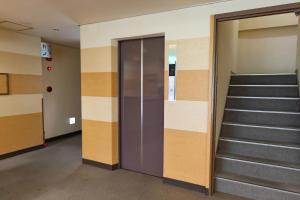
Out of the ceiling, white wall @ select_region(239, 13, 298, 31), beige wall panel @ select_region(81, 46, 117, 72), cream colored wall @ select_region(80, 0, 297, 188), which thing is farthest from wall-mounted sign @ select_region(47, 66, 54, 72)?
white wall @ select_region(239, 13, 298, 31)

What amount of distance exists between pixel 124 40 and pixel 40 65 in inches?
91.5

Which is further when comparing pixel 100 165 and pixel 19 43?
pixel 19 43

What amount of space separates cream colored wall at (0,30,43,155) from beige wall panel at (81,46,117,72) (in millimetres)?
1551

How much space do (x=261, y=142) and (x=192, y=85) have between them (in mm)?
1385

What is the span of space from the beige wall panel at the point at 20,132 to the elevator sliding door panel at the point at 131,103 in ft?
7.20

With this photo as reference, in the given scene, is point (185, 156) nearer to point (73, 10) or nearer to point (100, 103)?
point (100, 103)

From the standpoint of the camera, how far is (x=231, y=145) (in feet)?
10.9

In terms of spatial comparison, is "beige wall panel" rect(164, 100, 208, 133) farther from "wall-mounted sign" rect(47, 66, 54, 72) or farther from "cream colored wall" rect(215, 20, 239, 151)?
"wall-mounted sign" rect(47, 66, 54, 72)

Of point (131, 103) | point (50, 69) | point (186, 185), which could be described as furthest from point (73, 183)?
point (50, 69)

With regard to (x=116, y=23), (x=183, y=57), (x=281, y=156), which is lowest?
(x=281, y=156)

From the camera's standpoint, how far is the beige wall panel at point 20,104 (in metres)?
4.05

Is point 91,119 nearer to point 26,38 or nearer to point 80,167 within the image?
point 80,167

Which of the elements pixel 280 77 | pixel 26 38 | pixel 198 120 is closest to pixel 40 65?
pixel 26 38

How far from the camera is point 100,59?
3.58 meters
